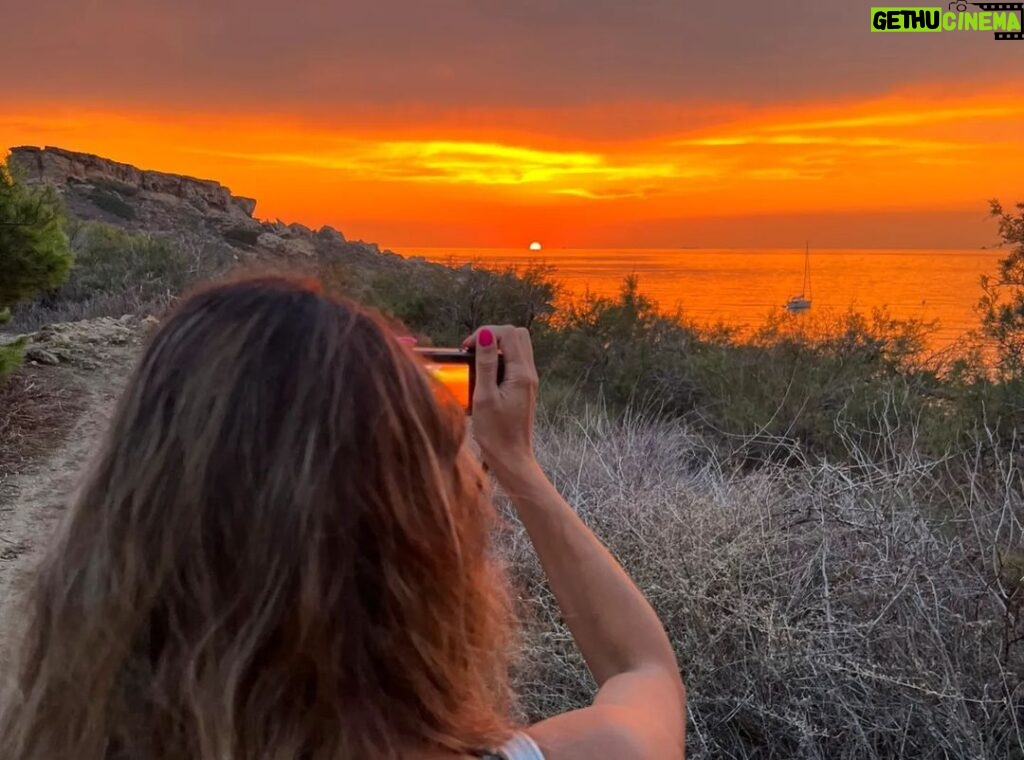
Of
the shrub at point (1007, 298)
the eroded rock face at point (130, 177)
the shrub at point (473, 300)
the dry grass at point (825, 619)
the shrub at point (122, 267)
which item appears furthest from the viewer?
the eroded rock face at point (130, 177)

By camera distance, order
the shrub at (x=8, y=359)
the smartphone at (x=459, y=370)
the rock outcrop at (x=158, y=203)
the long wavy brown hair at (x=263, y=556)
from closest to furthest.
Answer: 1. the long wavy brown hair at (x=263, y=556)
2. the smartphone at (x=459, y=370)
3. the shrub at (x=8, y=359)
4. the rock outcrop at (x=158, y=203)

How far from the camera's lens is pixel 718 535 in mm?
4277

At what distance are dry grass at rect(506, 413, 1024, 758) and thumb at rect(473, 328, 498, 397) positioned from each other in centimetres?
208

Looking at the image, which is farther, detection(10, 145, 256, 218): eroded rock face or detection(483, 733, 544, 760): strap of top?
detection(10, 145, 256, 218): eroded rock face

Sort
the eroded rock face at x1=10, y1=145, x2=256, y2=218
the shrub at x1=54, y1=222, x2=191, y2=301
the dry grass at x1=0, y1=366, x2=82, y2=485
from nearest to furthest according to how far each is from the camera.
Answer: the dry grass at x1=0, y1=366, x2=82, y2=485
the shrub at x1=54, y1=222, x2=191, y2=301
the eroded rock face at x1=10, y1=145, x2=256, y2=218

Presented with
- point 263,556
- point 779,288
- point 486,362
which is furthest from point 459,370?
point 779,288

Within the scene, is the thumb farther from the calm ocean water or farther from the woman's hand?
the calm ocean water

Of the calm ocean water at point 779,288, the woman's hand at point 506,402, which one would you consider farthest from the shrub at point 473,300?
the woman's hand at point 506,402

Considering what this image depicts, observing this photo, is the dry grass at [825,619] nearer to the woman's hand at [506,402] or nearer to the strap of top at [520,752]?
the woman's hand at [506,402]

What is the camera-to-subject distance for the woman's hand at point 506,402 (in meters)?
1.43

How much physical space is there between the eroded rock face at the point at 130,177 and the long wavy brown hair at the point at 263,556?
53998mm

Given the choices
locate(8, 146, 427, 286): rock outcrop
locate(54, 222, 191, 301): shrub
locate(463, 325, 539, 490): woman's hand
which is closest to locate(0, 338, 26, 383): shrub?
locate(54, 222, 191, 301): shrub

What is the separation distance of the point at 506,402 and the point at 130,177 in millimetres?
63061

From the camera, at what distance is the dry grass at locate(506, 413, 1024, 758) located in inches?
120
